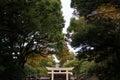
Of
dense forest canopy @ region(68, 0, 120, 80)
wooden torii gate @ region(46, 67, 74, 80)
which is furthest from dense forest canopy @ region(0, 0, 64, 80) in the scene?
wooden torii gate @ region(46, 67, 74, 80)

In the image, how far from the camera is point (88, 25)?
14977 millimetres

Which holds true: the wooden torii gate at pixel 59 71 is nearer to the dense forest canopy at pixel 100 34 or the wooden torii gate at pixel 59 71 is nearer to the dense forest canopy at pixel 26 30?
the dense forest canopy at pixel 26 30

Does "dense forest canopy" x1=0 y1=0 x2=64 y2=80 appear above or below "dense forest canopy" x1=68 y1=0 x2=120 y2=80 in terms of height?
above

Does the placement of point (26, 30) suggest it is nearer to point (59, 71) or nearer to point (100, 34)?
point (100, 34)

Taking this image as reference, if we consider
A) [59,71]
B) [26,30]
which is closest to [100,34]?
[26,30]

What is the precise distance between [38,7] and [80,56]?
456 cm

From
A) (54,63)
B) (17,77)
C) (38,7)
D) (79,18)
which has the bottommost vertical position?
(17,77)

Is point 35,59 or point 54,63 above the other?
point 54,63

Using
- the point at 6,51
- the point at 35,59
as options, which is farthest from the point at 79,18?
the point at 35,59

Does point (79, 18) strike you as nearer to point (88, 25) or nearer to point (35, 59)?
point (88, 25)

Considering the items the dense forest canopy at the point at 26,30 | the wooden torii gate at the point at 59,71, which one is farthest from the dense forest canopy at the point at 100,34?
the wooden torii gate at the point at 59,71

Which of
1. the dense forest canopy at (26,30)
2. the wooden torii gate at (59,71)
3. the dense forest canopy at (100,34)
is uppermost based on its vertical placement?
the wooden torii gate at (59,71)

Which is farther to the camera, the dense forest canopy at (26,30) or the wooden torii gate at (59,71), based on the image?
the wooden torii gate at (59,71)

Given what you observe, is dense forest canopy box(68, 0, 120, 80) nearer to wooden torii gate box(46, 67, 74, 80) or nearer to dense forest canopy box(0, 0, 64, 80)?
dense forest canopy box(0, 0, 64, 80)
